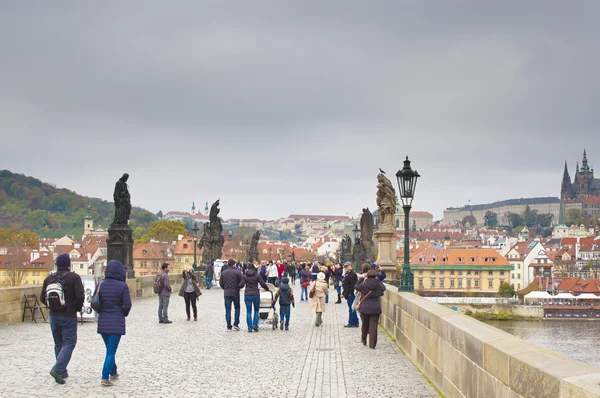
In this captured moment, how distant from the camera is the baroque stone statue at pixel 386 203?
87.1ft

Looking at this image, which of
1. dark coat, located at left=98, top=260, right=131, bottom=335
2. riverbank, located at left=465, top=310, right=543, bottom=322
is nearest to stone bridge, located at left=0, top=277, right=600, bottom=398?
dark coat, located at left=98, top=260, right=131, bottom=335

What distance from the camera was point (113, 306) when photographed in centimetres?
1052

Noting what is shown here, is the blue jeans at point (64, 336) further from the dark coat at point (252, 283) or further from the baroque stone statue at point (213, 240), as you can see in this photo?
the baroque stone statue at point (213, 240)

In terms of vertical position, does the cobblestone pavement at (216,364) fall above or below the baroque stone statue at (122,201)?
below

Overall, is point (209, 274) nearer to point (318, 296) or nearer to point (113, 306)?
point (318, 296)

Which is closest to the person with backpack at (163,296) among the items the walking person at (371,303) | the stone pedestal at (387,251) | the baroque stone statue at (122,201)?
the walking person at (371,303)

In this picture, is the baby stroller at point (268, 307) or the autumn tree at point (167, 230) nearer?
the baby stroller at point (268, 307)

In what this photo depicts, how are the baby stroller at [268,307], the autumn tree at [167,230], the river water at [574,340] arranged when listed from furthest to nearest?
the autumn tree at [167,230]
the river water at [574,340]
the baby stroller at [268,307]

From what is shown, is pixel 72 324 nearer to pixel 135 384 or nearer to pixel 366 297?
pixel 135 384

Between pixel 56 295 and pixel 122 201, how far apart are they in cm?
1814

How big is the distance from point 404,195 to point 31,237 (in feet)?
422

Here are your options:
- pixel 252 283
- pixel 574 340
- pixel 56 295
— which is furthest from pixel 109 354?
pixel 574 340

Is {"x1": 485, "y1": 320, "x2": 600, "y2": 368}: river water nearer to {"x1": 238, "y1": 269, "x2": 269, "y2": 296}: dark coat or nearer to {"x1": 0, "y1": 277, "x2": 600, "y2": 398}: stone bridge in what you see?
{"x1": 238, "y1": 269, "x2": 269, "y2": 296}: dark coat

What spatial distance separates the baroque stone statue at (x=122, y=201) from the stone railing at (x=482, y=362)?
16.3 meters
